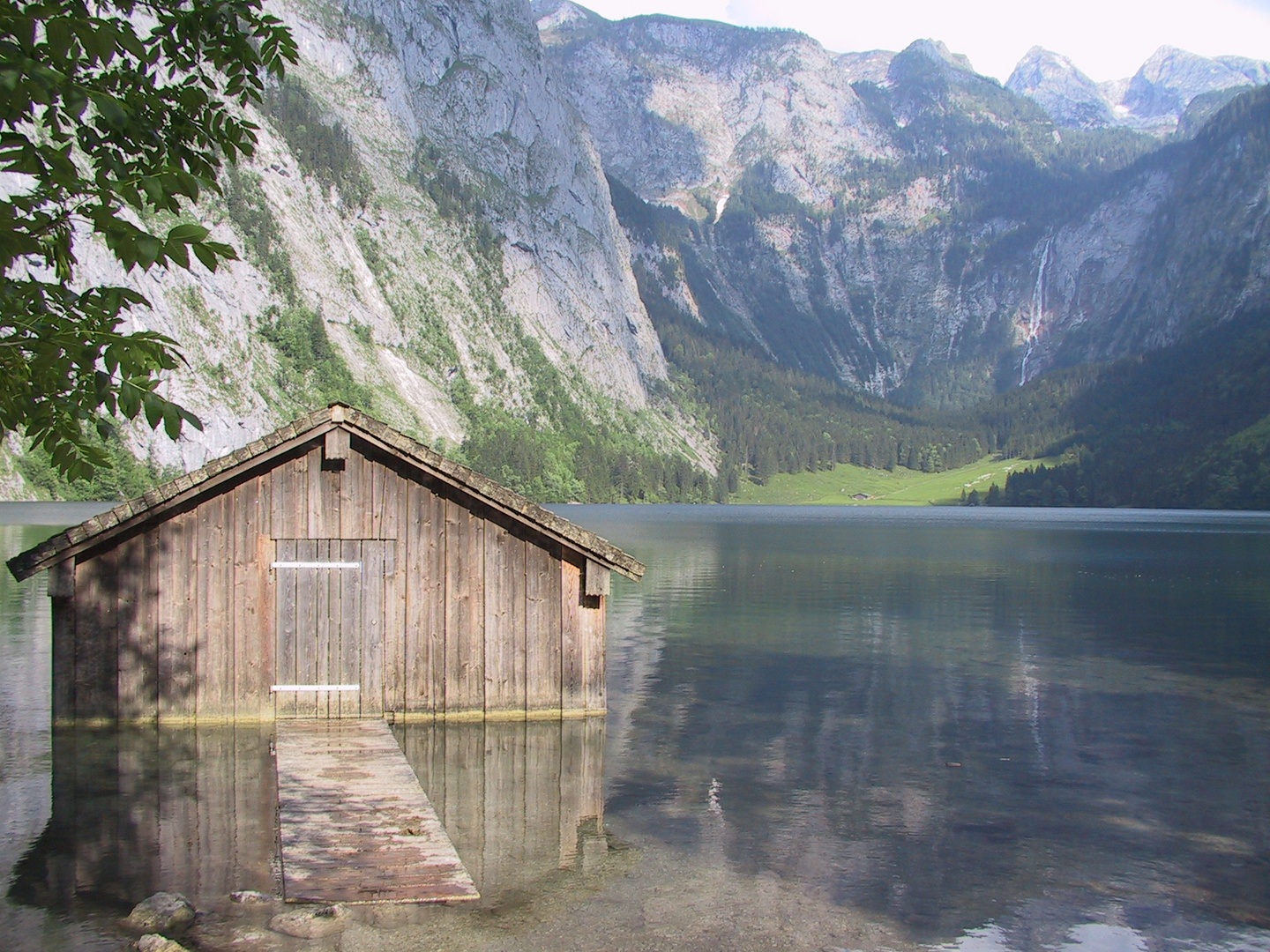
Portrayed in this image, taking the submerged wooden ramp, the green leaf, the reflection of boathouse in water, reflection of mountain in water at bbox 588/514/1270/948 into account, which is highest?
the green leaf

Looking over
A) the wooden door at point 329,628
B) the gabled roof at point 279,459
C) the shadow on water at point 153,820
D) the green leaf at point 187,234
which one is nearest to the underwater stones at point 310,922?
the shadow on water at point 153,820

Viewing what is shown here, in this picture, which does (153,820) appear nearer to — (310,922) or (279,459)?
(310,922)

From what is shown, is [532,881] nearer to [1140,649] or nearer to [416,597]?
[416,597]

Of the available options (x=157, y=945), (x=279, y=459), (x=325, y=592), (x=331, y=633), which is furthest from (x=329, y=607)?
(x=157, y=945)

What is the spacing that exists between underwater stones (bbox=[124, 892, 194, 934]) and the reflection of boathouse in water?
4842mm

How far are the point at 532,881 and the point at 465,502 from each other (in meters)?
9.14

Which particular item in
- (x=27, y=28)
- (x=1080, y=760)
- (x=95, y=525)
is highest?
(x=27, y=28)

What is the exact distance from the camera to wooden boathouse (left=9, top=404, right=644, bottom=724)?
2056 centimetres

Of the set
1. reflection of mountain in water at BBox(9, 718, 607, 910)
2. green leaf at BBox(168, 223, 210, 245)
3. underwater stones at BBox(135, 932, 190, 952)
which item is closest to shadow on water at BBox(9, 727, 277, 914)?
reflection of mountain in water at BBox(9, 718, 607, 910)

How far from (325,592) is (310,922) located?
9891 millimetres

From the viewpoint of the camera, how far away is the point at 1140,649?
130 feet

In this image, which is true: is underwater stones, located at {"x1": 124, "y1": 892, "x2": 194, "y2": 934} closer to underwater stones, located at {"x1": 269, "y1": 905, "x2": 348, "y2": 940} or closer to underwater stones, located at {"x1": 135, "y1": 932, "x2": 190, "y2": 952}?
underwater stones, located at {"x1": 135, "y1": 932, "x2": 190, "y2": 952}

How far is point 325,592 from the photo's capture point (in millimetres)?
21406

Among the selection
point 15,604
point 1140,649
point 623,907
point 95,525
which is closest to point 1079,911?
point 623,907
